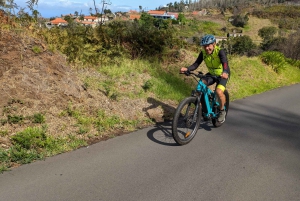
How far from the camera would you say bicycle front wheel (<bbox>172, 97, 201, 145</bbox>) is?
5.40 metres

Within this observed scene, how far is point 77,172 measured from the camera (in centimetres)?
436

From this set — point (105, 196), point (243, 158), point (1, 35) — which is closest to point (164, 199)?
point (105, 196)

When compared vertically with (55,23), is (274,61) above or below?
below

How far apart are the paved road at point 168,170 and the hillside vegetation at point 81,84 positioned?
48 centimetres

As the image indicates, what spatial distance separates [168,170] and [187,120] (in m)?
1.45

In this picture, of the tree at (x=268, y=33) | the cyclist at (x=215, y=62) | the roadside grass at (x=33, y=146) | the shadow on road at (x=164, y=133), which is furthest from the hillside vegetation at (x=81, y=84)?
the tree at (x=268, y=33)

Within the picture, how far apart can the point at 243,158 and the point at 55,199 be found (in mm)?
3298

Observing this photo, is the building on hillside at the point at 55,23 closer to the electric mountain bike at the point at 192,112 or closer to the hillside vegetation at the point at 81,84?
the hillside vegetation at the point at 81,84

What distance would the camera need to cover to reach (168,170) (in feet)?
15.1

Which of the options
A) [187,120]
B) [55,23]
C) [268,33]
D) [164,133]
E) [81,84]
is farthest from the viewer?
[268,33]

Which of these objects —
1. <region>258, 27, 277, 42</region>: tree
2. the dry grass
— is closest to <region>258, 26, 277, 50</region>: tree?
<region>258, 27, 277, 42</region>: tree

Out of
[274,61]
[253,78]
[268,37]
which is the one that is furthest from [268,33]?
[253,78]

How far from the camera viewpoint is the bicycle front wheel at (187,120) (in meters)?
5.40

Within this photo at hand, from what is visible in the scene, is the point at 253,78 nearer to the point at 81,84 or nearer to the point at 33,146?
the point at 81,84
